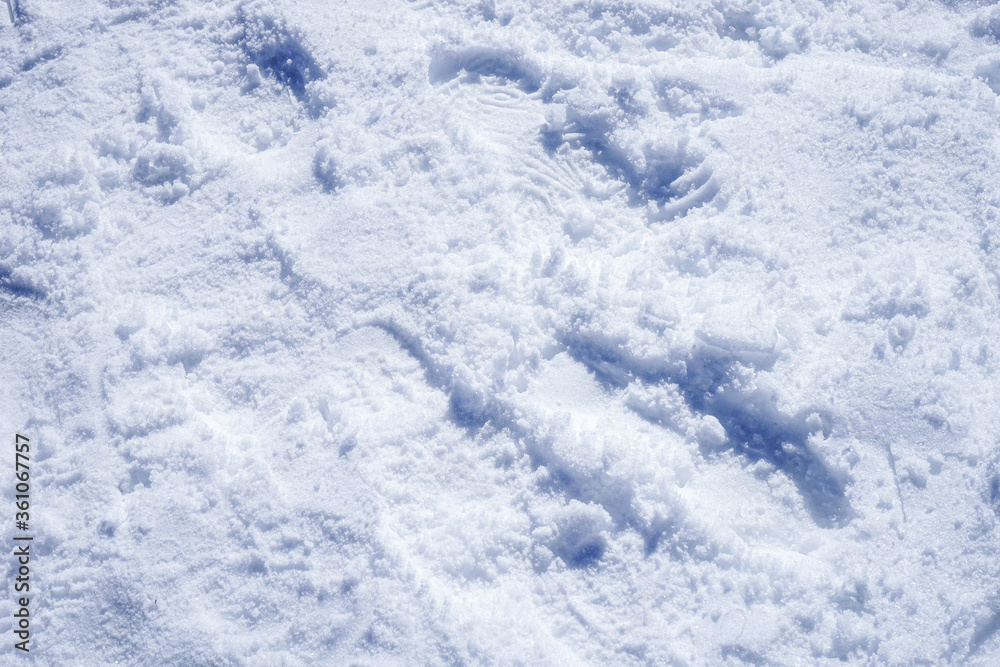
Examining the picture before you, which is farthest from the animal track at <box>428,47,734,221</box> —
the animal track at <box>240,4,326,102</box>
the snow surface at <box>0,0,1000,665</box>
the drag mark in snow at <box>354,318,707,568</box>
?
the drag mark in snow at <box>354,318,707,568</box>

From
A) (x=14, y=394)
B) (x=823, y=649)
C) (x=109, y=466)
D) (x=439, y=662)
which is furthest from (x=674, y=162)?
(x=14, y=394)

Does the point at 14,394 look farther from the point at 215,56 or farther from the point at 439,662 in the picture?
the point at 439,662

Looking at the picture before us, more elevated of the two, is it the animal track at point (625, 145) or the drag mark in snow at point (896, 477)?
the animal track at point (625, 145)

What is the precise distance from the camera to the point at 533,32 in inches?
79.0

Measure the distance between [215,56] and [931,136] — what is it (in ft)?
6.68

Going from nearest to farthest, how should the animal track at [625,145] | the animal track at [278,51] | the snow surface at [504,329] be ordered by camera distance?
the snow surface at [504,329], the animal track at [625,145], the animal track at [278,51]

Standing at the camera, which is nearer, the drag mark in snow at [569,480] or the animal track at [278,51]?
the drag mark in snow at [569,480]

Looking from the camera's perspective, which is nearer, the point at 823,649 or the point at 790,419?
the point at 823,649

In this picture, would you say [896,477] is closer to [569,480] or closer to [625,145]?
[569,480]

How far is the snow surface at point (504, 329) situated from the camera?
5.01 ft

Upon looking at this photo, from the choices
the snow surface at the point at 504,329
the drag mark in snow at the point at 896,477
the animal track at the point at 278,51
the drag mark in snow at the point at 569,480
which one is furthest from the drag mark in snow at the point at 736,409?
the animal track at the point at 278,51

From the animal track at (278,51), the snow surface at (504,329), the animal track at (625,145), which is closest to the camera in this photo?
the snow surface at (504,329)

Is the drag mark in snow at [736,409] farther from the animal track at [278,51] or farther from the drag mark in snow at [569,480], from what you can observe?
the animal track at [278,51]

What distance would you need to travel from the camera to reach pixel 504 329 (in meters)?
1.71
